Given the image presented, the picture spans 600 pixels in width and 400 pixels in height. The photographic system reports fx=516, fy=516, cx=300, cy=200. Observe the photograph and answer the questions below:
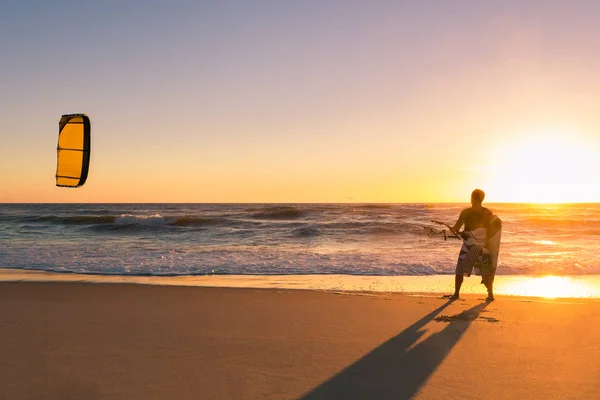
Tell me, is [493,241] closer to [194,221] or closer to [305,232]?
[305,232]

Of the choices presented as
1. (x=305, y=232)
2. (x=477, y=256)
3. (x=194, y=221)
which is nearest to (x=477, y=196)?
(x=477, y=256)

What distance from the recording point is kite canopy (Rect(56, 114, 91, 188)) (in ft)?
13.6

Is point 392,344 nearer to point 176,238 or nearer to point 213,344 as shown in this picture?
point 213,344

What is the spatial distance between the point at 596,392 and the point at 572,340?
1494 mm

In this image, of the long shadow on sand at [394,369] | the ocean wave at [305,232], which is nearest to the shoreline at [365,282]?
the long shadow on sand at [394,369]

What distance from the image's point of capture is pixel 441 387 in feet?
12.4

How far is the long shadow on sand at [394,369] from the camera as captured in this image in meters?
3.67

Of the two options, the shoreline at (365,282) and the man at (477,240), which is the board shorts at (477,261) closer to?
the man at (477,240)

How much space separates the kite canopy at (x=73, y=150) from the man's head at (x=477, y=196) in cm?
532

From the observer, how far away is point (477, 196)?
739cm

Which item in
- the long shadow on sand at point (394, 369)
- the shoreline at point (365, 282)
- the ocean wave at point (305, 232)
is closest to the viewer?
the long shadow on sand at point (394, 369)

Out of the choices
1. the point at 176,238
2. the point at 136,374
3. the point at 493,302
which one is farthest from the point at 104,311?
the point at 176,238

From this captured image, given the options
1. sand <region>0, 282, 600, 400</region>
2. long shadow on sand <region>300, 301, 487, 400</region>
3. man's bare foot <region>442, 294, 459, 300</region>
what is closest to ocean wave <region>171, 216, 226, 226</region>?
sand <region>0, 282, 600, 400</region>

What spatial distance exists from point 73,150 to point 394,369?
316 centimetres
